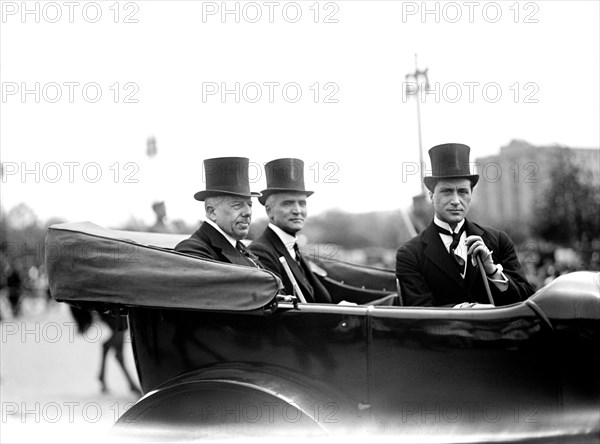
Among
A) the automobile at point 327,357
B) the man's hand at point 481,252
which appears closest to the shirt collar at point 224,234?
the automobile at point 327,357

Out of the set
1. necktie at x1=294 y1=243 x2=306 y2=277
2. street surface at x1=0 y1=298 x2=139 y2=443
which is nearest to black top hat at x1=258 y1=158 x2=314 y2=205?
necktie at x1=294 y1=243 x2=306 y2=277

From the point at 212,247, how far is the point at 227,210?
0.26 meters

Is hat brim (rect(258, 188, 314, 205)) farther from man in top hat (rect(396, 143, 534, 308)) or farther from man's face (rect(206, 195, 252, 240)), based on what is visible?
man in top hat (rect(396, 143, 534, 308))

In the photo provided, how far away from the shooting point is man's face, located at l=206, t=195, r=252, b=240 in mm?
3688

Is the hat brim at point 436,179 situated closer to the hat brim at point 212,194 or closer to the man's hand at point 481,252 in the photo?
the man's hand at point 481,252

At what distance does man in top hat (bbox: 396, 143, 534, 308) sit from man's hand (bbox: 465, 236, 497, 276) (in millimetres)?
87

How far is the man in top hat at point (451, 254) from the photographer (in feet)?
11.5

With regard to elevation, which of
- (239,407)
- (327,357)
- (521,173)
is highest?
(521,173)

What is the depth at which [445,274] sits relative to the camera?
357 centimetres

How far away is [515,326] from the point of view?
2.67 metres

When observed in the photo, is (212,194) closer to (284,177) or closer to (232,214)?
(232,214)

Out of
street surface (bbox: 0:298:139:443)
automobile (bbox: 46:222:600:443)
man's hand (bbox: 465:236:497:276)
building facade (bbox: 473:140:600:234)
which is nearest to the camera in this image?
automobile (bbox: 46:222:600:443)

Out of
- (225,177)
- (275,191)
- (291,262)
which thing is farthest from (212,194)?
(291,262)

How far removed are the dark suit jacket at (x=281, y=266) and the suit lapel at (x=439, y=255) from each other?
30.7 inches
